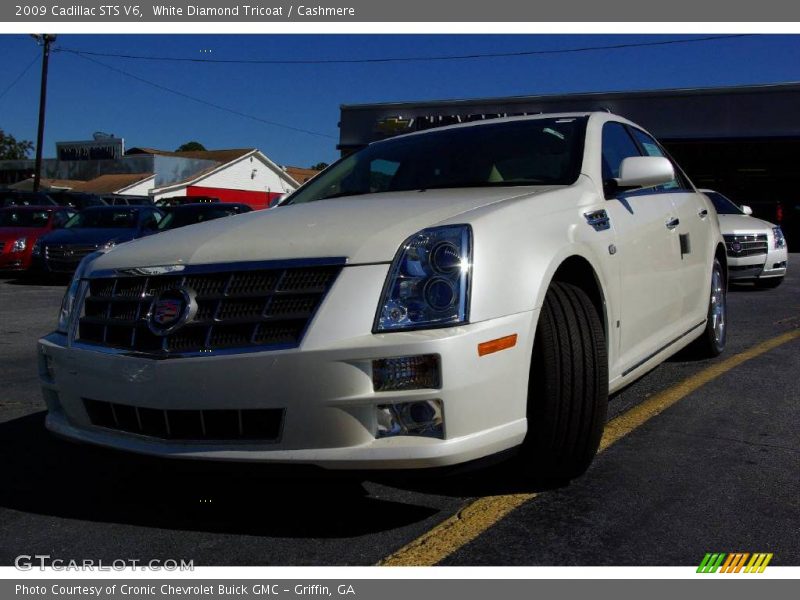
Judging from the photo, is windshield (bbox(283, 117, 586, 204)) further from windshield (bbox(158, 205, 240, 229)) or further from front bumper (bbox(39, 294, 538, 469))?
windshield (bbox(158, 205, 240, 229))

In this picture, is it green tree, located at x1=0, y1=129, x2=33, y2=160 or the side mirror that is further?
green tree, located at x1=0, y1=129, x2=33, y2=160

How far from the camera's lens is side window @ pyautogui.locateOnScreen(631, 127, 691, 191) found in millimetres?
4992

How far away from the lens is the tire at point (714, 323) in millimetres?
5656

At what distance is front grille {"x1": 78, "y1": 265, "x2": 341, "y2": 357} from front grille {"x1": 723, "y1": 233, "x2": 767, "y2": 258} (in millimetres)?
9316

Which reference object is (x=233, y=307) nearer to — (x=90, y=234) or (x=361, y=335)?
(x=361, y=335)

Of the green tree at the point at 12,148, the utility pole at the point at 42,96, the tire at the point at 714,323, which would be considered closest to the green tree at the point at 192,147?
the green tree at the point at 12,148

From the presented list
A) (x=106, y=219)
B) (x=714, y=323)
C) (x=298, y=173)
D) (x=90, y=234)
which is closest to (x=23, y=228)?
(x=106, y=219)

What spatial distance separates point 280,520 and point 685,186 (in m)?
3.55

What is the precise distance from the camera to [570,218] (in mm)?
3402

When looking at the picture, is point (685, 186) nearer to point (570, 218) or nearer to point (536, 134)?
point (536, 134)

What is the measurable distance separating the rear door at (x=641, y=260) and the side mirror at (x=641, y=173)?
74 millimetres

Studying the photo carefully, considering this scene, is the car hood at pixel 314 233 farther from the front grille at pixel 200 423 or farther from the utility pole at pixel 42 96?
the utility pole at pixel 42 96

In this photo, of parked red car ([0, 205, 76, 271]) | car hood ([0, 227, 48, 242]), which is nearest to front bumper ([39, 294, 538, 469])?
parked red car ([0, 205, 76, 271])
